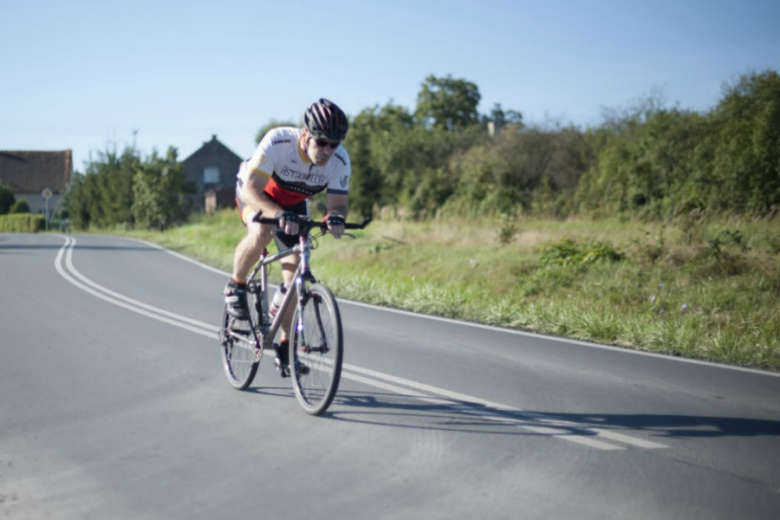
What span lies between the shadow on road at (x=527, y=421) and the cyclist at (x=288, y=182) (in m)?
0.68

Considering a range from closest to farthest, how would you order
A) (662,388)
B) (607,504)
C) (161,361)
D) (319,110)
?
(607,504)
(319,110)
(662,388)
(161,361)

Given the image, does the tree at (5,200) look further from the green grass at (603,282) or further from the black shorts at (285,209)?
the black shorts at (285,209)

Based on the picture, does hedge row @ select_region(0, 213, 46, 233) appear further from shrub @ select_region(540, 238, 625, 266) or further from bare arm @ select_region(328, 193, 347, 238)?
bare arm @ select_region(328, 193, 347, 238)

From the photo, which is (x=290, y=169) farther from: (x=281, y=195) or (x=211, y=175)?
(x=211, y=175)

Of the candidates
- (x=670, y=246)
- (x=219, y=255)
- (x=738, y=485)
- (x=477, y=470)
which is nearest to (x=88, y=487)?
(x=477, y=470)

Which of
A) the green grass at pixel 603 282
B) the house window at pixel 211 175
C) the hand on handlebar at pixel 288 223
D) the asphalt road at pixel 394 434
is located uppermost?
the house window at pixel 211 175

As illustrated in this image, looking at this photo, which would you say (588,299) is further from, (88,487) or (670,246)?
(88,487)

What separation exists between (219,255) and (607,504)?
67.3 ft

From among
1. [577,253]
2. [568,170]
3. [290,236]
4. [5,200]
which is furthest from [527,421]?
[5,200]

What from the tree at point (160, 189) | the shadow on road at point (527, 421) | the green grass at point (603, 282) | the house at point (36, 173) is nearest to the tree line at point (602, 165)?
the green grass at point (603, 282)

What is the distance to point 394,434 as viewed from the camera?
5.52 meters

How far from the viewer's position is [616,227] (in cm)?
1962

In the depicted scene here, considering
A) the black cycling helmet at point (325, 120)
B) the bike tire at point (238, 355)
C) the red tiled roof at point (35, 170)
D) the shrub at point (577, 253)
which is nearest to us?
the black cycling helmet at point (325, 120)

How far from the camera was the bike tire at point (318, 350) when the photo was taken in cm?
562
